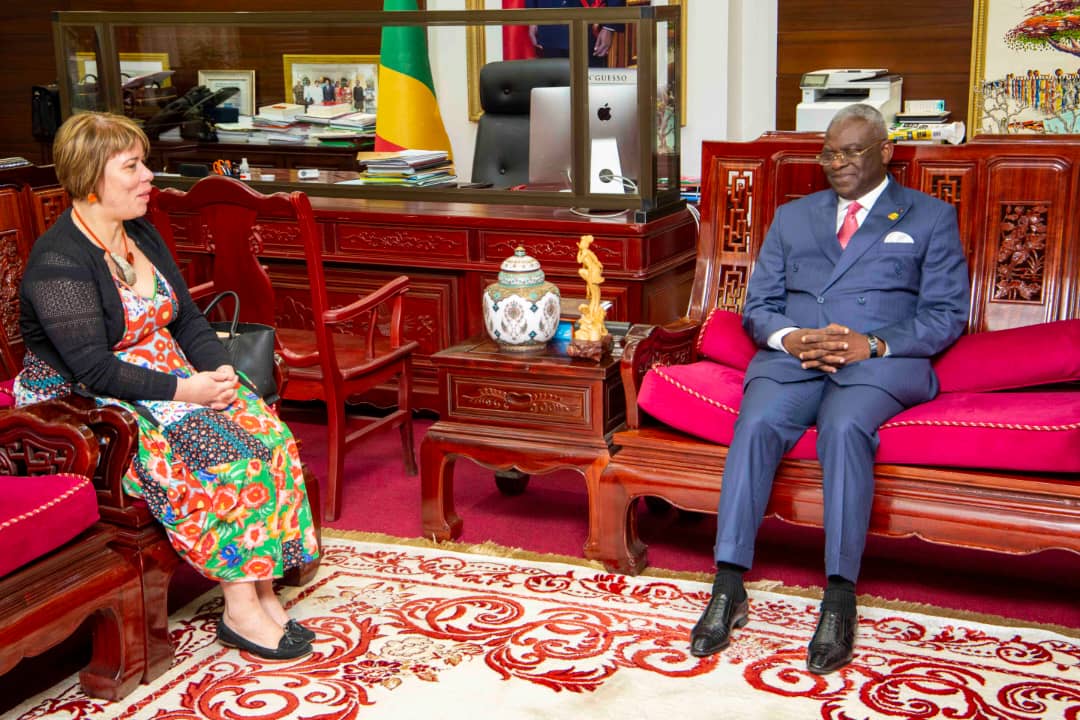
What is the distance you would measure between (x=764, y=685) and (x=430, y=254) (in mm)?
2204

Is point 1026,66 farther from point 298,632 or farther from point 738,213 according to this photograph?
point 298,632

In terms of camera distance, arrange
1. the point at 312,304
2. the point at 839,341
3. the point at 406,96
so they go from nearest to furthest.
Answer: the point at 839,341, the point at 312,304, the point at 406,96

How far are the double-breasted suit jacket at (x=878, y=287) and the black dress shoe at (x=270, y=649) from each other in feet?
4.31

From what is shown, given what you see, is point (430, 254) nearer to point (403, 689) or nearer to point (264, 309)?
point (264, 309)

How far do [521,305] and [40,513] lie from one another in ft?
4.56

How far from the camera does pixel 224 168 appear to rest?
4977 mm

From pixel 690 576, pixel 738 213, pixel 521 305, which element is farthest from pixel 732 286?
pixel 690 576

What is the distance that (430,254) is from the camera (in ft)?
14.4

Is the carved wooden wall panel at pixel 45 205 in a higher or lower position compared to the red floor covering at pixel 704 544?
higher

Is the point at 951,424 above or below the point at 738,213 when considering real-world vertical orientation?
below

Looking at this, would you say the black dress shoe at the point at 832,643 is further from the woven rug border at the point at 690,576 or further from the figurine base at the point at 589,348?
the figurine base at the point at 589,348

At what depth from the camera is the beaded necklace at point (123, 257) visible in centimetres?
286

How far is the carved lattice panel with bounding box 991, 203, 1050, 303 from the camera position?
3.39m

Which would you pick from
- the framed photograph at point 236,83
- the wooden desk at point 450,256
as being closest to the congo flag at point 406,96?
the framed photograph at point 236,83
